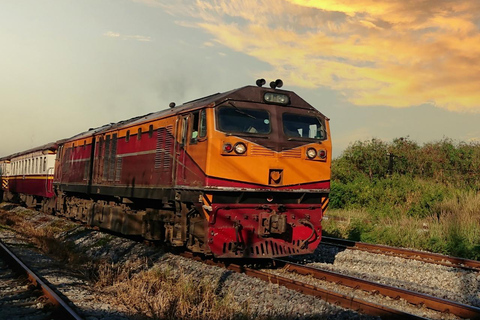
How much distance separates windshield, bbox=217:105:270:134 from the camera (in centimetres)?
930

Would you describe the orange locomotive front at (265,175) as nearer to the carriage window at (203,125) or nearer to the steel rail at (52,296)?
the carriage window at (203,125)

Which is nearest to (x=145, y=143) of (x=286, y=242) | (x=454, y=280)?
(x=286, y=242)

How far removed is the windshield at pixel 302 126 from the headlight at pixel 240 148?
46.0 inches

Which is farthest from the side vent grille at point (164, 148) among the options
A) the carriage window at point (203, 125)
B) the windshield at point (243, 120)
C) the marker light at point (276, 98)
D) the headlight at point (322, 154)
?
the headlight at point (322, 154)

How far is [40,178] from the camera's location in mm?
24719

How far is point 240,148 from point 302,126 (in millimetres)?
1835

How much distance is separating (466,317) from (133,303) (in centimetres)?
468

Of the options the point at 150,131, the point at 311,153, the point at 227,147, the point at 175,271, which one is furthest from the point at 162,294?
the point at 150,131

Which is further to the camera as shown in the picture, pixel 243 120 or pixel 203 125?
pixel 243 120

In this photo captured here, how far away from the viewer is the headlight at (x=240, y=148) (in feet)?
29.9

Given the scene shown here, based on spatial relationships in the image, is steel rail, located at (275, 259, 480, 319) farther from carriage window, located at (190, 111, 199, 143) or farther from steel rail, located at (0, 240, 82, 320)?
steel rail, located at (0, 240, 82, 320)

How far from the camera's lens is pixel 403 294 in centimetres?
736

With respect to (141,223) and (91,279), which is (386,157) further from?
(91,279)

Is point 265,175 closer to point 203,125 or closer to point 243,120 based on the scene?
point 243,120
